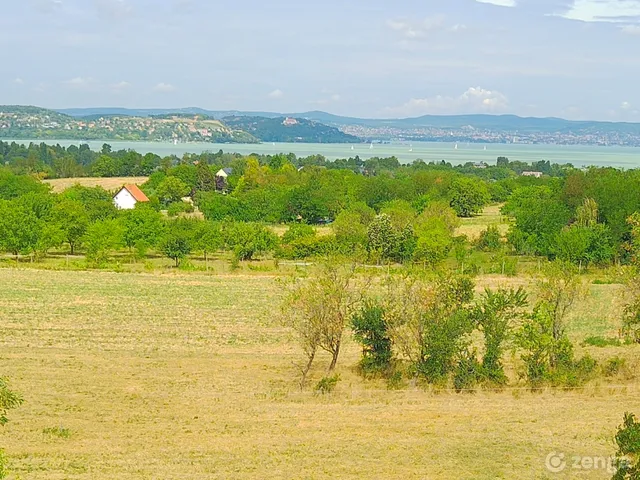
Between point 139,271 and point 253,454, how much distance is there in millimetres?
30567

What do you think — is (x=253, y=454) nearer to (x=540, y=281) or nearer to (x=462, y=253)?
(x=540, y=281)

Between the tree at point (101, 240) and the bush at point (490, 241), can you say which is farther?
the bush at point (490, 241)

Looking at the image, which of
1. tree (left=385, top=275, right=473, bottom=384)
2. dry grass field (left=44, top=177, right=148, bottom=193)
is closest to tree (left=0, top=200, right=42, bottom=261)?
tree (left=385, top=275, right=473, bottom=384)

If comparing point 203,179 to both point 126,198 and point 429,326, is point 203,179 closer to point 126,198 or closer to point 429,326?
point 126,198

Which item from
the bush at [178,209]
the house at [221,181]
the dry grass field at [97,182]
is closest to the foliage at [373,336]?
the bush at [178,209]

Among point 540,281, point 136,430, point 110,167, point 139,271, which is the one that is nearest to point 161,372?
point 136,430

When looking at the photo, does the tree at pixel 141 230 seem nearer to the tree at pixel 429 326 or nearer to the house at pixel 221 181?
the tree at pixel 429 326

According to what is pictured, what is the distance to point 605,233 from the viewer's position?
4672 cm

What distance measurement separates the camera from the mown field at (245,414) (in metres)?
14.8

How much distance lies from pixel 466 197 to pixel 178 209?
29641 mm

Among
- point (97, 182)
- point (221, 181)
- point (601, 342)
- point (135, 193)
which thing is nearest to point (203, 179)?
point (221, 181)

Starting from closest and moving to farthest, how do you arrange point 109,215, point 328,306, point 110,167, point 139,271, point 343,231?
1. point 328,306
2. point 139,271
3. point 343,231
4. point 109,215
5. point 110,167

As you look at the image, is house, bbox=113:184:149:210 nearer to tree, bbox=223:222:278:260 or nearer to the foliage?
tree, bbox=223:222:278:260

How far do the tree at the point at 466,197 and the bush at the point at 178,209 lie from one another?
2719 cm
